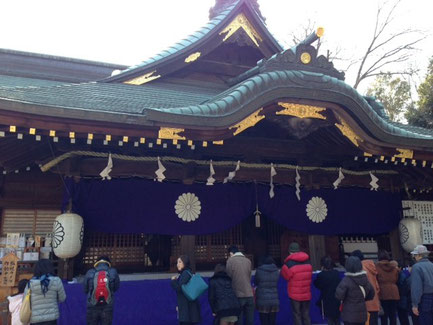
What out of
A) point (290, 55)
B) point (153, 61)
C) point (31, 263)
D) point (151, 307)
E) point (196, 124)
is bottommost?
point (151, 307)

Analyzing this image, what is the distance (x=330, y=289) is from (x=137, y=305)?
116 inches

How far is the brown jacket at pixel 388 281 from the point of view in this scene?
18.3ft

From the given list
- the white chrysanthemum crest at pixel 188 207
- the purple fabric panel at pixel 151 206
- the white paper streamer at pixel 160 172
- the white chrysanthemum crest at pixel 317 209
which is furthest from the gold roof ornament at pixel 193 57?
the white chrysanthemum crest at pixel 317 209

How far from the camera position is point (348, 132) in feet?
22.4

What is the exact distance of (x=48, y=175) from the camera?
23.8ft

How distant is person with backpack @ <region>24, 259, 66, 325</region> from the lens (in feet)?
13.8

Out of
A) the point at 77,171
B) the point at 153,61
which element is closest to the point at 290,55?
the point at 153,61

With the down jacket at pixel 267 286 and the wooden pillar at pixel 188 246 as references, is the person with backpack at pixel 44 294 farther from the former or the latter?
the down jacket at pixel 267 286

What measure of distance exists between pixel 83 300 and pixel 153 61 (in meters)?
5.02

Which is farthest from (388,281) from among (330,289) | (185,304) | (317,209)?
(185,304)

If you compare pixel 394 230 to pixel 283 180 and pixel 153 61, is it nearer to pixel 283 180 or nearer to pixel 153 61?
A: pixel 283 180

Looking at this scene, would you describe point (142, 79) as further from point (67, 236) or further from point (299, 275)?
point (299, 275)

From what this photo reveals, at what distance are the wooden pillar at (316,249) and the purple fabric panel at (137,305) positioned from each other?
96.3 inches

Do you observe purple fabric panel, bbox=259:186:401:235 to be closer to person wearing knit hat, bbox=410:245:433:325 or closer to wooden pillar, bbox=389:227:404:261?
wooden pillar, bbox=389:227:404:261
